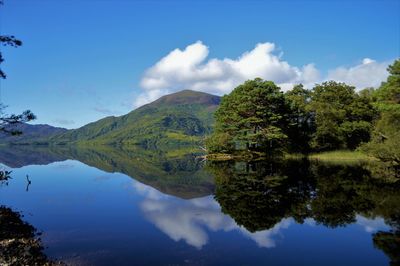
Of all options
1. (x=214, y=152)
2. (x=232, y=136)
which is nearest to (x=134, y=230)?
(x=232, y=136)

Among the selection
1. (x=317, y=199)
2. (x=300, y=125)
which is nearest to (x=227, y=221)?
(x=317, y=199)

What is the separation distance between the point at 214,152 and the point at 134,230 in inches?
2798

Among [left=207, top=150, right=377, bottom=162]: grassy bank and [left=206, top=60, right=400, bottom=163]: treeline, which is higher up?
[left=206, top=60, right=400, bottom=163]: treeline

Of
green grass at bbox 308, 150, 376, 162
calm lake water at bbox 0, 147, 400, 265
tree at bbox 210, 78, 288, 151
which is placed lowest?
calm lake water at bbox 0, 147, 400, 265

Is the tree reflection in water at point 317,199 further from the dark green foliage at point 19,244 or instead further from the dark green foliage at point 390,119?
the dark green foliage at point 19,244

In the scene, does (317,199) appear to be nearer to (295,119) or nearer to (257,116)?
(257,116)

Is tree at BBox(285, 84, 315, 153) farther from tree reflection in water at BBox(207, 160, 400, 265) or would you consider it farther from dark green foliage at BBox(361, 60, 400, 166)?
tree reflection in water at BBox(207, 160, 400, 265)

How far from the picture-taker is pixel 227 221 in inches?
1183

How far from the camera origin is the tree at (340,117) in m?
86.9

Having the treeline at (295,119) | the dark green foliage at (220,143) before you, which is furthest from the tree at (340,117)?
the dark green foliage at (220,143)

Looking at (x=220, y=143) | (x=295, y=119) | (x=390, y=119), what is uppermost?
(x=295, y=119)

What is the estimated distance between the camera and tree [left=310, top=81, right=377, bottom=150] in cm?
8688

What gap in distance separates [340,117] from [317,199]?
57.4 metres

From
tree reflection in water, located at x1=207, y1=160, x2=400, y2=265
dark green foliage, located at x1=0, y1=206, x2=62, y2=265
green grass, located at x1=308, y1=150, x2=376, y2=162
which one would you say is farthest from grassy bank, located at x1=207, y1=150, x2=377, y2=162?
dark green foliage, located at x1=0, y1=206, x2=62, y2=265
